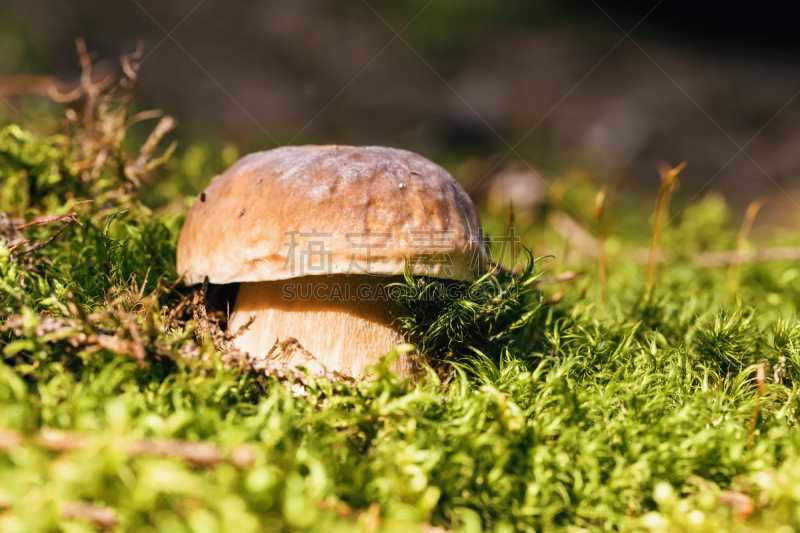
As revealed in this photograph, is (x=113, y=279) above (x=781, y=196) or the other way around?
the other way around

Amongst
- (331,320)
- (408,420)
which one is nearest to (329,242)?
(331,320)

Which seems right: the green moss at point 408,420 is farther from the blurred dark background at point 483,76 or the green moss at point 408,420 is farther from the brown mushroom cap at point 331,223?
the blurred dark background at point 483,76

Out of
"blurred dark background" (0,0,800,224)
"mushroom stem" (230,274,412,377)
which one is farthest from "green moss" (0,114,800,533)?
"blurred dark background" (0,0,800,224)

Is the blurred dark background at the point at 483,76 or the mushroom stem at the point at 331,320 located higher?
the blurred dark background at the point at 483,76

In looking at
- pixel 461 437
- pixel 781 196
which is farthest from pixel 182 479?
pixel 781 196

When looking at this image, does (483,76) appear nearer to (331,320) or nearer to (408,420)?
(331,320)

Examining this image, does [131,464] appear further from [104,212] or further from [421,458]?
[104,212]

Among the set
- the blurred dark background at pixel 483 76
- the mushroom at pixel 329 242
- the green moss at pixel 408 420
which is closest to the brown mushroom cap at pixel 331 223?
the mushroom at pixel 329 242
